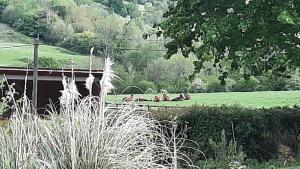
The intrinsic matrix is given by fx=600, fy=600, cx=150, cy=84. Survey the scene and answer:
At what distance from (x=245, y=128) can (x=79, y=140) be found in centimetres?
1029

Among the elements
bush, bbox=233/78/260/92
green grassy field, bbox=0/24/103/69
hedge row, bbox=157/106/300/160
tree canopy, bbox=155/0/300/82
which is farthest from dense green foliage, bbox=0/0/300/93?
hedge row, bbox=157/106/300/160

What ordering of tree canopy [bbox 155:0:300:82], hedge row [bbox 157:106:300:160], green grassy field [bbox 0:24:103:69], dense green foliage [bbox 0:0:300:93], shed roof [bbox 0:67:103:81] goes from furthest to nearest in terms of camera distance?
green grassy field [bbox 0:24:103:69]
dense green foliage [bbox 0:0:300:93]
shed roof [bbox 0:67:103:81]
hedge row [bbox 157:106:300:160]
tree canopy [bbox 155:0:300:82]

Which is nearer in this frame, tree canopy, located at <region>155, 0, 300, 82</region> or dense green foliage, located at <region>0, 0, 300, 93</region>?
tree canopy, located at <region>155, 0, 300, 82</region>

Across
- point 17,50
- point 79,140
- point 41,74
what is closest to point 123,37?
point 17,50

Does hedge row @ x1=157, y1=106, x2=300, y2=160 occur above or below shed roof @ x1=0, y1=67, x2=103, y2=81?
below

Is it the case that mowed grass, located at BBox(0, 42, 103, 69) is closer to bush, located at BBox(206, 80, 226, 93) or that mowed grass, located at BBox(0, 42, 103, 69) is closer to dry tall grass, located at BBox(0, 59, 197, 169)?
bush, located at BBox(206, 80, 226, 93)

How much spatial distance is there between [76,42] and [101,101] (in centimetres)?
6617

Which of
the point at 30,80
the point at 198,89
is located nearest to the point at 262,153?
the point at 30,80

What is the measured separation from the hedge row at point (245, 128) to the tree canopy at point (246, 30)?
1.25 metres

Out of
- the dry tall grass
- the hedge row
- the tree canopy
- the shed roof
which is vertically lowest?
the hedge row

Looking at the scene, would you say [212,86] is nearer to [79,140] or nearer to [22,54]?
[22,54]

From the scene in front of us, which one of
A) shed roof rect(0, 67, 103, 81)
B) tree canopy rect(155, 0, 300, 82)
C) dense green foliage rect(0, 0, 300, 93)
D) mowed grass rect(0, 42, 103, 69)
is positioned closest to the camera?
tree canopy rect(155, 0, 300, 82)

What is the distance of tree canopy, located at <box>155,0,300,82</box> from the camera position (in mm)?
13375

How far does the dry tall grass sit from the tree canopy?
759cm
